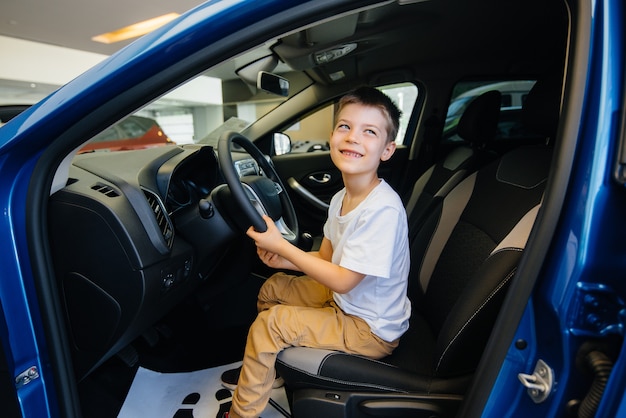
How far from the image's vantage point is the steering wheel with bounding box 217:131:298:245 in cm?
95

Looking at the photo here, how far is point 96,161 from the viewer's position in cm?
118

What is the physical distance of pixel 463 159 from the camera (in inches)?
66.4

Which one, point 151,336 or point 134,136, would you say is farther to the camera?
point 134,136

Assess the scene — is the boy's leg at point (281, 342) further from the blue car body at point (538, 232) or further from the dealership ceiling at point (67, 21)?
the dealership ceiling at point (67, 21)

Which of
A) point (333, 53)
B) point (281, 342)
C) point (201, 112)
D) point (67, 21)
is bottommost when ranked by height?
point (281, 342)

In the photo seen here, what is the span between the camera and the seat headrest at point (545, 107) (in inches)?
40.1

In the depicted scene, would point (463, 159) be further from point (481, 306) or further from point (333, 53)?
point (481, 306)

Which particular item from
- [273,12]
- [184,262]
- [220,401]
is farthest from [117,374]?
[273,12]

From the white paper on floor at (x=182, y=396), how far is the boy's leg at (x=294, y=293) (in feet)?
1.23

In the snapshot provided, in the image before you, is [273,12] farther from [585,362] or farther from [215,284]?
[215,284]

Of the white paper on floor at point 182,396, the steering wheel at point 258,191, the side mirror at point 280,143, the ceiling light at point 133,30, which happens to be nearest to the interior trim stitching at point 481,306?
the steering wheel at point 258,191

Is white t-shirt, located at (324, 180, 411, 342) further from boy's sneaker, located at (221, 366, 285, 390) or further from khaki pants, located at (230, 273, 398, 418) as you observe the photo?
boy's sneaker, located at (221, 366, 285, 390)

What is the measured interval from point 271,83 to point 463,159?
0.96m

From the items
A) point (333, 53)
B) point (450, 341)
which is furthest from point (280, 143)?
point (450, 341)
